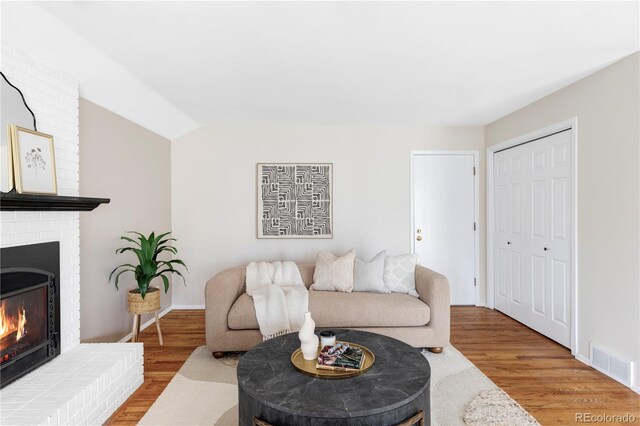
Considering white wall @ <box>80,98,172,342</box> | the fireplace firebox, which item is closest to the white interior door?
white wall @ <box>80,98,172,342</box>

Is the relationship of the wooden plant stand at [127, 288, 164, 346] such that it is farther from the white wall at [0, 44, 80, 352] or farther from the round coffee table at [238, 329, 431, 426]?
the round coffee table at [238, 329, 431, 426]

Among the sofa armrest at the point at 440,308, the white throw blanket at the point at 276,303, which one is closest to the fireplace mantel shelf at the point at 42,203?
the white throw blanket at the point at 276,303

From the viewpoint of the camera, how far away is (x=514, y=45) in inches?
89.1

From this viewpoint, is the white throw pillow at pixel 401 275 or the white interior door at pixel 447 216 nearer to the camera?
the white throw pillow at pixel 401 275

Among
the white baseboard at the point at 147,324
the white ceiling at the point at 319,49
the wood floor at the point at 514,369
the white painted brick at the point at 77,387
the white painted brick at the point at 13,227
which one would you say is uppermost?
the white ceiling at the point at 319,49

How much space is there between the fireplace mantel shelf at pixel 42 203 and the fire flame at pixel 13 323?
0.55 metres

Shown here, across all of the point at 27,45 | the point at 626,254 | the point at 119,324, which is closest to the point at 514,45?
the point at 626,254

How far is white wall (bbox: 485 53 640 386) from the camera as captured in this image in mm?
2412

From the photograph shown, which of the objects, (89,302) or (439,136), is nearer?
(89,302)

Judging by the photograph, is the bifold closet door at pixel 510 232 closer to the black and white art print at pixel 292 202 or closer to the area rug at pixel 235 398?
the area rug at pixel 235 398

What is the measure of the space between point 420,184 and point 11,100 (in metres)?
3.95

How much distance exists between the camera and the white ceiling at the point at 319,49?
6.13ft

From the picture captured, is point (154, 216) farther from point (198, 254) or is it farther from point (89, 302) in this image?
point (89, 302)

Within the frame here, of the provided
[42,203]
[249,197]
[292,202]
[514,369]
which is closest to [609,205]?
[514,369]
